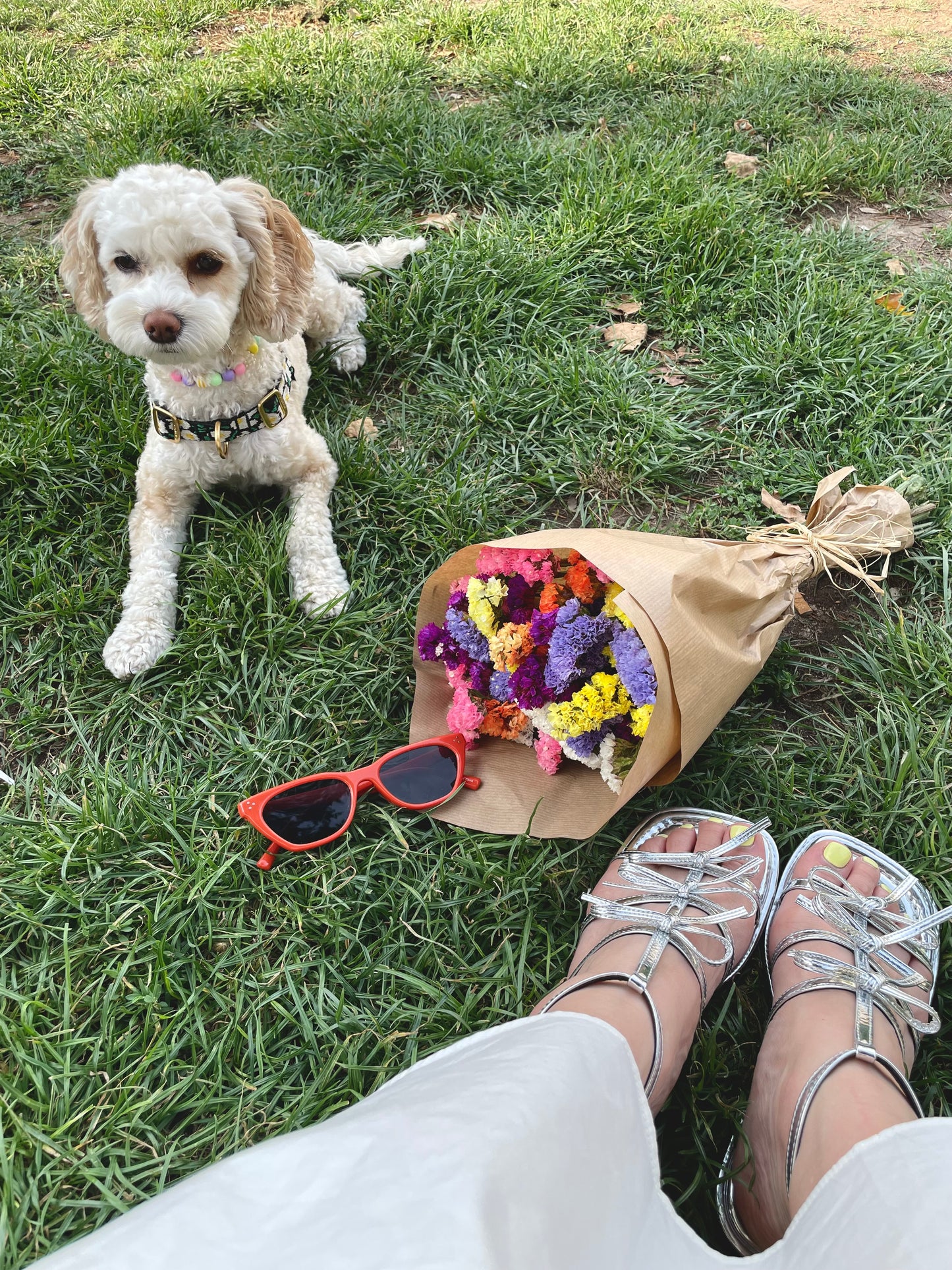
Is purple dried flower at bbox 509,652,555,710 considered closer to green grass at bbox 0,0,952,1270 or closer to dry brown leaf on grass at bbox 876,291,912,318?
green grass at bbox 0,0,952,1270

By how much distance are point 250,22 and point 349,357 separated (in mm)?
3724

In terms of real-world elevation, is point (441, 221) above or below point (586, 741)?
above

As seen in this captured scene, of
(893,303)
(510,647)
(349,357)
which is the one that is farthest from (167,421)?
(893,303)

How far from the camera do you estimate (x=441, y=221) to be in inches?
147

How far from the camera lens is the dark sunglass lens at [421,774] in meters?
2.07

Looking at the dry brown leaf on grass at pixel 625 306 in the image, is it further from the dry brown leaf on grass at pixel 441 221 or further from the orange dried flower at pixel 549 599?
the orange dried flower at pixel 549 599

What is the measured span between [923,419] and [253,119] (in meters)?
3.87

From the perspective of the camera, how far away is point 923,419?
9.37 ft

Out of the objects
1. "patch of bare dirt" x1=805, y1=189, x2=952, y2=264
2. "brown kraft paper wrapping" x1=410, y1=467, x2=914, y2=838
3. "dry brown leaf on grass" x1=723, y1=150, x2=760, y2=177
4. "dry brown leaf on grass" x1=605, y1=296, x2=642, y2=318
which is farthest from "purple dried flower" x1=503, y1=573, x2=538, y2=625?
"dry brown leaf on grass" x1=723, y1=150, x2=760, y2=177

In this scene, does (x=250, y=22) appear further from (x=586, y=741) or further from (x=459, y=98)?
(x=586, y=741)

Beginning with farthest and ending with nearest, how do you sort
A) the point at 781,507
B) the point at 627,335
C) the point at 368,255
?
1. the point at 368,255
2. the point at 627,335
3. the point at 781,507

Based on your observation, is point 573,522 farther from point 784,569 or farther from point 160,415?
point 160,415

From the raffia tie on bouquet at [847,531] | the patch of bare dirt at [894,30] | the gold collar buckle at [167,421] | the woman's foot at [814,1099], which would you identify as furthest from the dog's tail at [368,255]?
the patch of bare dirt at [894,30]

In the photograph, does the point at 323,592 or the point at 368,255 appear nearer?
the point at 323,592
